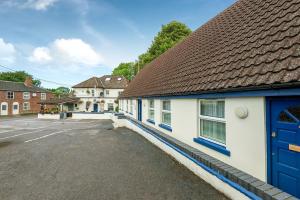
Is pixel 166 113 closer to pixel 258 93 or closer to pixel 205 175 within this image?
pixel 205 175

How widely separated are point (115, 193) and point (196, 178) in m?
2.44

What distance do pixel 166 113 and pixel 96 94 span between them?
40.8m

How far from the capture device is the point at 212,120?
5953mm

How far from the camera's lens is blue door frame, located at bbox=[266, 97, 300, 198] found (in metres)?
3.45

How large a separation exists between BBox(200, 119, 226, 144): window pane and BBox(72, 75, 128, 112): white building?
42343 mm

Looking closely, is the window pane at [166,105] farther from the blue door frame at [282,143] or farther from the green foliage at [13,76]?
the green foliage at [13,76]

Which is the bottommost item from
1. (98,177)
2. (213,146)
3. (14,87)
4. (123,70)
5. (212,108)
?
(98,177)

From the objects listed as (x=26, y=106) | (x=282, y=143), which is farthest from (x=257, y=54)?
(x=26, y=106)

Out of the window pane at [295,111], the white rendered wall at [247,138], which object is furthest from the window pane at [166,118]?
the window pane at [295,111]

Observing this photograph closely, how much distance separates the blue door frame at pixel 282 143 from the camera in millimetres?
3451

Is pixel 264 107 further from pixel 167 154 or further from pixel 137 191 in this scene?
pixel 167 154

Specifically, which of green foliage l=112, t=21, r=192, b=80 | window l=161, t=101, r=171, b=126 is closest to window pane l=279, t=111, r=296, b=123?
window l=161, t=101, r=171, b=126

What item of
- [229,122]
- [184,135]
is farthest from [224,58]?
[184,135]

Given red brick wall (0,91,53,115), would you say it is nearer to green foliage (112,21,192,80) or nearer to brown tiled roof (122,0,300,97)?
green foliage (112,21,192,80)
